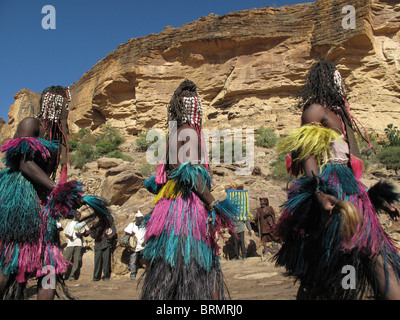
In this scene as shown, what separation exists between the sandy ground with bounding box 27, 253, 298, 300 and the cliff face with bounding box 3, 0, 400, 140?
16.5 meters

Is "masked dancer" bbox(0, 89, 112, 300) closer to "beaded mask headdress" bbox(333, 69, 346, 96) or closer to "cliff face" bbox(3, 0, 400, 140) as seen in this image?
"beaded mask headdress" bbox(333, 69, 346, 96)

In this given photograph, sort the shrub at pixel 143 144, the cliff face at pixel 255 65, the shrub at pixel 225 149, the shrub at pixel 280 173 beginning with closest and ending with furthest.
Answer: the shrub at pixel 280 173
the shrub at pixel 225 149
the cliff face at pixel 255 65
the shrub at pixel 143 144

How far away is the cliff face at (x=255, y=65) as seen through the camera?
813 inches

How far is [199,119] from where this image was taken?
2.54m

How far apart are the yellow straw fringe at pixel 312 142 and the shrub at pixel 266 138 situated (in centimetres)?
1769

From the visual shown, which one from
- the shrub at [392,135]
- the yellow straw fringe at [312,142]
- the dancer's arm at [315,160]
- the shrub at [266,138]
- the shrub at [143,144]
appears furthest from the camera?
the shrub at [143,144]

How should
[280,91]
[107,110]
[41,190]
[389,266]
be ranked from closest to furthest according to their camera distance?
[389,266]
[41,190]
[280,91]
[107,110]

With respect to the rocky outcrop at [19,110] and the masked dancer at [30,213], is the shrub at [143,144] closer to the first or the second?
the rocky outcrop at [19,110]

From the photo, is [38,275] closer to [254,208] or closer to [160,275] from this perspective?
[160,275]

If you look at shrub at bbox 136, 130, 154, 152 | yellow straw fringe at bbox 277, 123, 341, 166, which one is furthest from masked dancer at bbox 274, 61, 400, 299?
shrub at bbox 136, 130, 154, 152

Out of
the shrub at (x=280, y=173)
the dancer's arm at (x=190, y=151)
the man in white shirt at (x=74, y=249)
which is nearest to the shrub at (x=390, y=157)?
the shrub at (x=280, y=173)

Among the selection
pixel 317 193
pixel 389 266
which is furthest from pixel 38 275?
pixel 389 266

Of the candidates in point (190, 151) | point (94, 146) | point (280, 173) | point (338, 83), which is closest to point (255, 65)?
point (280, 173)

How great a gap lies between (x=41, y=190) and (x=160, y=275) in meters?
1.08
